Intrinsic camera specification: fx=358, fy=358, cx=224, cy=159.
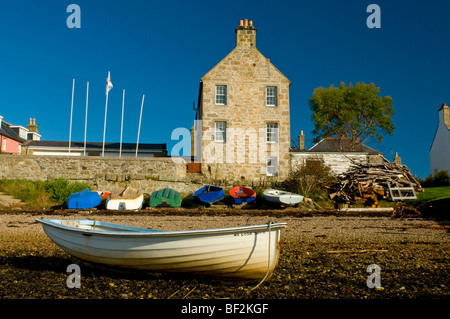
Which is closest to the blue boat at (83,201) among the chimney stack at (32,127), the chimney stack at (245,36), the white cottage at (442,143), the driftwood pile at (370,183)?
the driftwood pile at (370,183)

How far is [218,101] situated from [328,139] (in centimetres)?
2013

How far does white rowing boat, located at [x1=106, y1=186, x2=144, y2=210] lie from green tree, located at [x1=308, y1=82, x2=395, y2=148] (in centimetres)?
2450

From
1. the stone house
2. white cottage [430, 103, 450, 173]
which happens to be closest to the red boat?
the stone house

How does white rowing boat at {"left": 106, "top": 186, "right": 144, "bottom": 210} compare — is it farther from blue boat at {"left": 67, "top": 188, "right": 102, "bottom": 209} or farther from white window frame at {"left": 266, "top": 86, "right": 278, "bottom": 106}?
white window frame at {"left": 266, "top": 86, "right": 278, "bottom": 106}

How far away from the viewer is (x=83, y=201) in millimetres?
18156

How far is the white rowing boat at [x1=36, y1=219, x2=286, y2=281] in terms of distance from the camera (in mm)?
5340

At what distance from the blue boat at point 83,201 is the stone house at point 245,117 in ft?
26.2

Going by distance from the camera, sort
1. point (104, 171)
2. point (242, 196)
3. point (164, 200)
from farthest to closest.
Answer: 1. point (104, 171)
2. point (242, 196)
3. point (164, 200)

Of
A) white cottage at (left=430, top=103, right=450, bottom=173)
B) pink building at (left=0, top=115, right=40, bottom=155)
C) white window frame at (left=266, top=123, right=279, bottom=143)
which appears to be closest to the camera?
white window frame at (left=266, top=123, right=279, bottom=143)

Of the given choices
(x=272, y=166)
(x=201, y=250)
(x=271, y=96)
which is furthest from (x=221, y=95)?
(x=201, y=250)

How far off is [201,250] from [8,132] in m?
44.4

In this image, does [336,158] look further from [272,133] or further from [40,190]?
[40,190]
